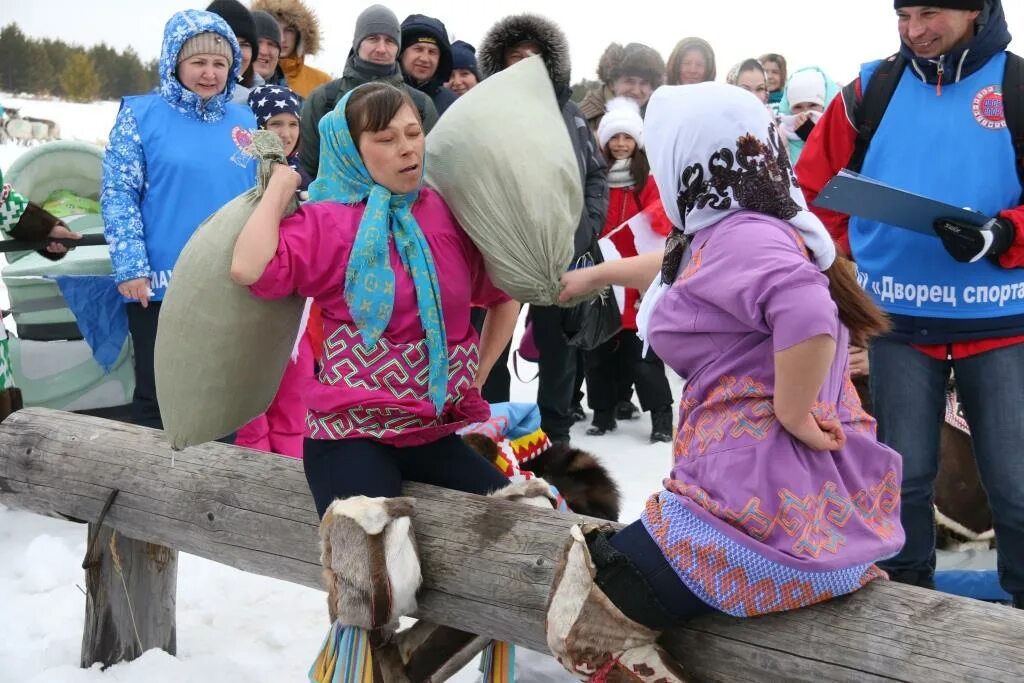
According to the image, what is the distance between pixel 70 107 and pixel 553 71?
17.4 meters

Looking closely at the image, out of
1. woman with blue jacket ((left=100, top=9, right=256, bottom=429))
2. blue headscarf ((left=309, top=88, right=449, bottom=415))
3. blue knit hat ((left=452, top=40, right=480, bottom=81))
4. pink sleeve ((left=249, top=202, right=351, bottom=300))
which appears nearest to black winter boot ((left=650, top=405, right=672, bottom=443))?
blue knit hat ((left=452, top=40, right=480, bottom=81))

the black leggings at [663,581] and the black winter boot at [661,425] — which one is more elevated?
the black leggings at [663,581]

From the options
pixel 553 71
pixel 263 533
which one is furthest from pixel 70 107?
pixel 263 533

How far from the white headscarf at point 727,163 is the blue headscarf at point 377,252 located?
25.5 inches

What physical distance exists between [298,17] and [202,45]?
2027mm

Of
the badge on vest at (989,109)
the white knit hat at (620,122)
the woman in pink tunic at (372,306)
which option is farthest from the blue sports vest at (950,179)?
the white knit hat at (620,122)

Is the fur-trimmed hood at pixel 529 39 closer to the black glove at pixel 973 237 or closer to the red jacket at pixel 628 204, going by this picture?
the red jacket at pixel 628 204

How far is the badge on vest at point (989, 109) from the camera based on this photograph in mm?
2623

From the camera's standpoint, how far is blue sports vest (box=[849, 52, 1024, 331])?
8.70ft

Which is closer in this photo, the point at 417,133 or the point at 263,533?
the point at 417,133

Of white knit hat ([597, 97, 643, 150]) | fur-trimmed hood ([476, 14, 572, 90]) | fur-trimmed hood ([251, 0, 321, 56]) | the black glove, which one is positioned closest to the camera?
the black glove

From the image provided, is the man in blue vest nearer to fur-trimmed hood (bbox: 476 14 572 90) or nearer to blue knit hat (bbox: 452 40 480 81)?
fur-trimmed hood (bbox: 476 14 572 90)

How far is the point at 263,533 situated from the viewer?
98.6 inches

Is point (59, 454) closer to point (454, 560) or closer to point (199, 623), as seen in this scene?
point (199, 623)
